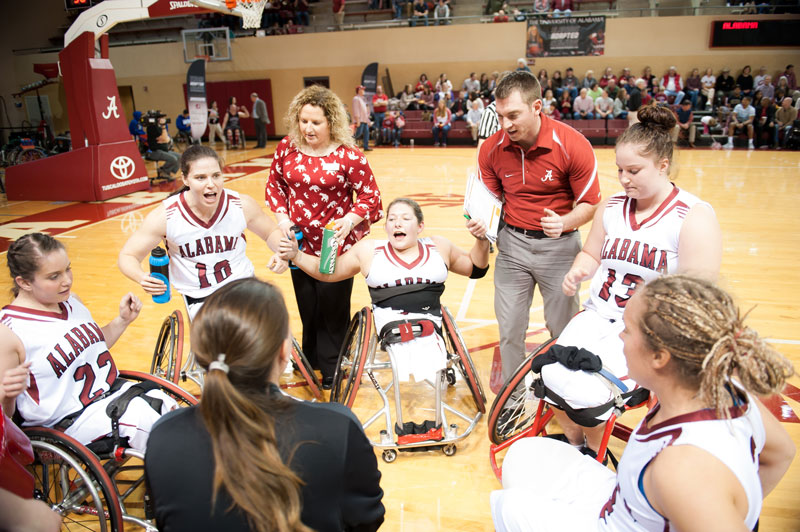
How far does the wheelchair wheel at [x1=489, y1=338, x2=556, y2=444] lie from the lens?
2627 millimetres

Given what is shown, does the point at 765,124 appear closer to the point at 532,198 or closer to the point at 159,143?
the point at 532,198

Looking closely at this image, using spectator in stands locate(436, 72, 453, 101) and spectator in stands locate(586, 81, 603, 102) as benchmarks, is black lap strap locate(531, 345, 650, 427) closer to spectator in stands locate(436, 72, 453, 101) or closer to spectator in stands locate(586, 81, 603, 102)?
spectator in stands locate(586, 81, 603, 102)

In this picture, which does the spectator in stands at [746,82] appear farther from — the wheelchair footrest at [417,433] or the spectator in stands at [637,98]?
the wheelchair footrest at [417,433]

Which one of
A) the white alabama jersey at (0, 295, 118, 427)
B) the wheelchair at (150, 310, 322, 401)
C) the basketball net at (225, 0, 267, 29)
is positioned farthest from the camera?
the basketball net at (225, 0, 267, 29)

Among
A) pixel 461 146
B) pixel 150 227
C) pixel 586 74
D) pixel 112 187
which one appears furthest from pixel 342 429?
pixel 586 74

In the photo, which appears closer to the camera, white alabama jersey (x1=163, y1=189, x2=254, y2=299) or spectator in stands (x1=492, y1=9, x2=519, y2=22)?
white alabama jersey (x1=163, y1=189, x2=254, y2=299)

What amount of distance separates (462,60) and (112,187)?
40.2 feet

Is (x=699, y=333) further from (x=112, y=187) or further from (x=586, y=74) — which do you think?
(x=586, y=74)

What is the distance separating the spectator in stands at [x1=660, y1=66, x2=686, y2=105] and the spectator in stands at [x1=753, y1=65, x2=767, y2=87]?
1894 millimetres

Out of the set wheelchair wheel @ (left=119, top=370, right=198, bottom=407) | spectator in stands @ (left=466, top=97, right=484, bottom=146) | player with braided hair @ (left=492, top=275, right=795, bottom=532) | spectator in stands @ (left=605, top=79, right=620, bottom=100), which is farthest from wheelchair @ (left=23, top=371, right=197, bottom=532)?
spectator in stands @ (left=605, top=79, right=620, bottom=100)

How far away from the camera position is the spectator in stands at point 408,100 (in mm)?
17141

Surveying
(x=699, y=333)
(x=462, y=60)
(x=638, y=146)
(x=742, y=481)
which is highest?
(x=462, y=60)

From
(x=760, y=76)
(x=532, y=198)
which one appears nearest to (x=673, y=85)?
(x=760, y=76)

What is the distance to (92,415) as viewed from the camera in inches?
88.0
